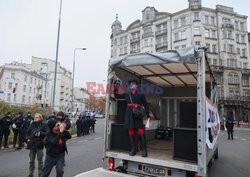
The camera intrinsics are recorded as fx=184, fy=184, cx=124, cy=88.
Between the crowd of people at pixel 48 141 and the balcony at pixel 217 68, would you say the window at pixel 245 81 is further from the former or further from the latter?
the crowd of people at pixel 48 141

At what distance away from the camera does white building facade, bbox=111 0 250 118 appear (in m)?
39.1

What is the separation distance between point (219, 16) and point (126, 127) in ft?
147

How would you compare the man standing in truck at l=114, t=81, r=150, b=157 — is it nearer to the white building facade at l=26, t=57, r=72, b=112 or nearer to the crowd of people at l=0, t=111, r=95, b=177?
the crowd of people at l=0, t=111, r=95, b=177

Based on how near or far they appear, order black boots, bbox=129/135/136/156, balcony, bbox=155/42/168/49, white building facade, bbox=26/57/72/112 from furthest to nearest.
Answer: white building facade, bbox=26/57/72/112
balcony, bbox=155/42/168/49
black boots, bbox=129/135/136/156

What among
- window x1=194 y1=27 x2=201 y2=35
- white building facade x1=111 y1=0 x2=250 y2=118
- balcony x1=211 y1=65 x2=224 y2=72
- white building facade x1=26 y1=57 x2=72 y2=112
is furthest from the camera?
white building facade x1=26 y1=57 x2=72 y2=112

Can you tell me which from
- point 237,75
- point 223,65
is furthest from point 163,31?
point 237,75

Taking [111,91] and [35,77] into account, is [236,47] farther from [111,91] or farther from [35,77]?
[35,77]

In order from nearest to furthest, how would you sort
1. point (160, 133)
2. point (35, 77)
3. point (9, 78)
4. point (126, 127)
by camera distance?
point (126, 127) < point (160, 133) < point (9, 78) < point (35, 77)

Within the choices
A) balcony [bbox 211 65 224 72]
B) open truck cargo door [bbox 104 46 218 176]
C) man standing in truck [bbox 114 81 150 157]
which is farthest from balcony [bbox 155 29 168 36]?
man standing in truck [bbox 114 81 150 157]

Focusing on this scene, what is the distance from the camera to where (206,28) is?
3966cm

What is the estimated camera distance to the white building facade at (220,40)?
39.1 m

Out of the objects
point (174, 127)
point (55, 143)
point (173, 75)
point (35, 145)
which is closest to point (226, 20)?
point (173, 75)

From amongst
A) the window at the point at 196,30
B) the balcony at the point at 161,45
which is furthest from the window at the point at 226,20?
the balcony at the point at 161,45

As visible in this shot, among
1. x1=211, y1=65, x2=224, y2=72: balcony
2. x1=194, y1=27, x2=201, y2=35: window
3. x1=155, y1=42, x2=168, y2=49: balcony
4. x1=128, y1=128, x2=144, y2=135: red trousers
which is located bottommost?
x1=128, y1=128, x2=144, y2=135: red trousers
